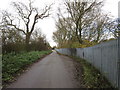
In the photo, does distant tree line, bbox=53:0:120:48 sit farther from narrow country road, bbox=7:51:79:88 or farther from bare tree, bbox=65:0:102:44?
narrow country road, bbox=7:51:79:88

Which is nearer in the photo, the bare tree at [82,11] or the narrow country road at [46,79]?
the narrow country road at [46,79]

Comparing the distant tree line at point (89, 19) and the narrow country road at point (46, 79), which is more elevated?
the distant tree line at point (89, 19)

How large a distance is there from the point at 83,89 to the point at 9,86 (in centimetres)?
304

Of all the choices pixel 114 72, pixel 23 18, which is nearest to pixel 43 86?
pixel 114 72

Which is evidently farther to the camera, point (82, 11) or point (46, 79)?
point (82, 11)

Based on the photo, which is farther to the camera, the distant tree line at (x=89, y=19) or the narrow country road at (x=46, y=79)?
the distant tree line at (x=89, y=19)

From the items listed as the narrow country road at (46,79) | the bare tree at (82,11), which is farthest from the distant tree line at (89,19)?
the narrow country road at (46,79)

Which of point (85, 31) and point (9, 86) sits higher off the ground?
point (85, 31)

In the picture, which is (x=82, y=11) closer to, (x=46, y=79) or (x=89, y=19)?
(x=89, y=19)

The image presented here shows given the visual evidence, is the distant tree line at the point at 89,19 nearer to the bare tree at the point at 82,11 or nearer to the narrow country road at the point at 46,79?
the bare tree at the point at 82,11

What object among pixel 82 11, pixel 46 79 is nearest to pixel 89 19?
pixel 82 11

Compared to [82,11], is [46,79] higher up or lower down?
lower down

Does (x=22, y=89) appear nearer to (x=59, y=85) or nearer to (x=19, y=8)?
(x=59, y=85)

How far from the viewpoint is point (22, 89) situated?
375cm
